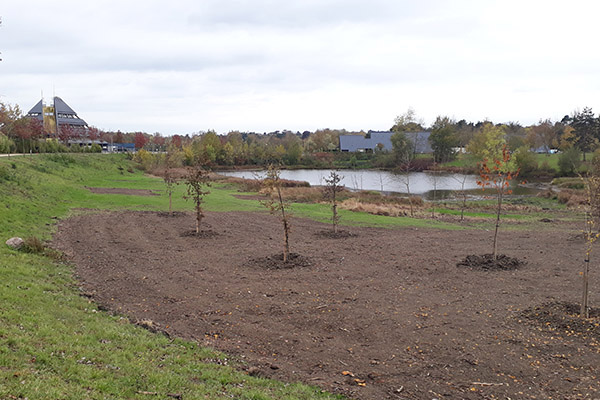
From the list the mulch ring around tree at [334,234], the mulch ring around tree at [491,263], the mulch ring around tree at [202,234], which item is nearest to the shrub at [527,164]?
the mulch ring around tree at [334,234]

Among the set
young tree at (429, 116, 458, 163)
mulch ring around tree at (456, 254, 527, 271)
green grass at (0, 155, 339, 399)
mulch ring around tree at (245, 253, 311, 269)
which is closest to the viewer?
green grass at (0, 155, 339, 399)

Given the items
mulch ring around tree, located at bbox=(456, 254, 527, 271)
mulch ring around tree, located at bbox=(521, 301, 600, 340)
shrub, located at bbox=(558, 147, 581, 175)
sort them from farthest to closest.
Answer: shrub, located at bbox=(558, 147, 581, 175), mulch ring around tree, located at bbox=(456, 254, 527, 271), mulch ring around tree, located at bbox=(521, 301, 600, 340)

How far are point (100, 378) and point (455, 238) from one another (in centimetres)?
1684

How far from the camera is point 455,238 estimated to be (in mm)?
19453

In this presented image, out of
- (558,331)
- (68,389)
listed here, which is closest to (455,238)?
(558,331)

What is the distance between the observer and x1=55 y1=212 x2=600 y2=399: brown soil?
7098 mm

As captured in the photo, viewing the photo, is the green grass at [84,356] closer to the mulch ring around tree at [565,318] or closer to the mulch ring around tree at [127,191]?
the mulch ring around tree at [565,318]

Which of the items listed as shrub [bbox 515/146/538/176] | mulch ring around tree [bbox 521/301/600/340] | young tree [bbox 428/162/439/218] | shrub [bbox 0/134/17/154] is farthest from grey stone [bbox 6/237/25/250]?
shrub [bbox 515/146/538/176]

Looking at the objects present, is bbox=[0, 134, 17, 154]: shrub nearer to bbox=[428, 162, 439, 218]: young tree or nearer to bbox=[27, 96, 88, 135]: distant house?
bbox=[428, 162, 439, 218]: young tree

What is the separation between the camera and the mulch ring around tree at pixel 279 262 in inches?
549

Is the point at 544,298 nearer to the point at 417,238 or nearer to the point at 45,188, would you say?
the point at 417,238

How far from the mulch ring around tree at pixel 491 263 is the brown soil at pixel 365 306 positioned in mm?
Answer: 401

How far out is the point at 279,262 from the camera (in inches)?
561

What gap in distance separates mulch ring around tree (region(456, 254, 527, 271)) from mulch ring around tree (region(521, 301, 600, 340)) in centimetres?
341
